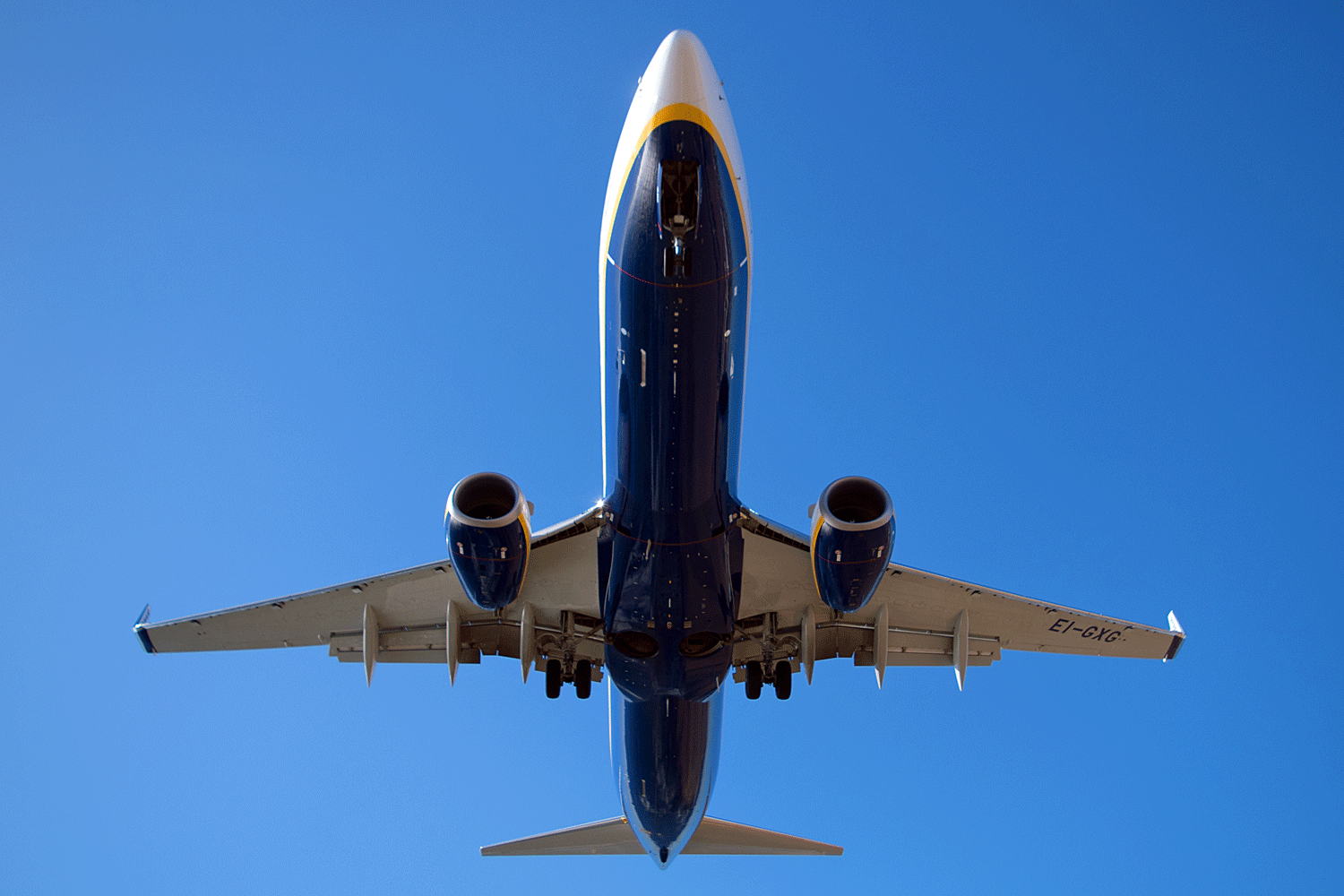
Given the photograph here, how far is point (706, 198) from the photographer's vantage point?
12688mm

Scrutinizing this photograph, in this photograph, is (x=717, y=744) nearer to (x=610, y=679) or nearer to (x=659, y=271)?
(x=610, y=679)

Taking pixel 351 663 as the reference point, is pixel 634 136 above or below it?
above

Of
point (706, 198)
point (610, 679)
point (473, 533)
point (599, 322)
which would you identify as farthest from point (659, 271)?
point (610, 679)

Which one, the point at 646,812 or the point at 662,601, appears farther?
the point at 646,812

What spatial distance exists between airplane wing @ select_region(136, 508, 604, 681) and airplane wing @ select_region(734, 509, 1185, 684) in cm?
271

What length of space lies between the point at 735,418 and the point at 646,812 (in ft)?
26.1

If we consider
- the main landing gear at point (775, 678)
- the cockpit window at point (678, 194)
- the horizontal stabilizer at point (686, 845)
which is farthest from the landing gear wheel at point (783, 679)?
the cockpit window at point (678, 194)

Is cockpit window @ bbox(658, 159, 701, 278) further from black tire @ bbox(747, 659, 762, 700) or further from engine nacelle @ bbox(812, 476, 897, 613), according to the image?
black tire @ bbox(747, 659, 762, 700)

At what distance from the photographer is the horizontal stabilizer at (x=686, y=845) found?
73.4ft

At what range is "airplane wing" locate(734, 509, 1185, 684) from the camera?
18.5 meters

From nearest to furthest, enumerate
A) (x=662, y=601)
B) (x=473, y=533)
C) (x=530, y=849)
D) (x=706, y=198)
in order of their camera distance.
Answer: (x=706, y=198), (x=473, y=533), (x=662, y=601), (x=530, y=849)

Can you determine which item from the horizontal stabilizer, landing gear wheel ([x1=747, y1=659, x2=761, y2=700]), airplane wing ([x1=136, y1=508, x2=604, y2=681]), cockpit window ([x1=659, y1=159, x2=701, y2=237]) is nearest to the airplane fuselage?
cockpit window ([x1=659, y1=159, x2=701, y2=237])

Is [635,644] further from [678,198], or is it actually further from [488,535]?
[678,198]

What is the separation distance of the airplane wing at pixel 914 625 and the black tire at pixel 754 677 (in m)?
0.27
